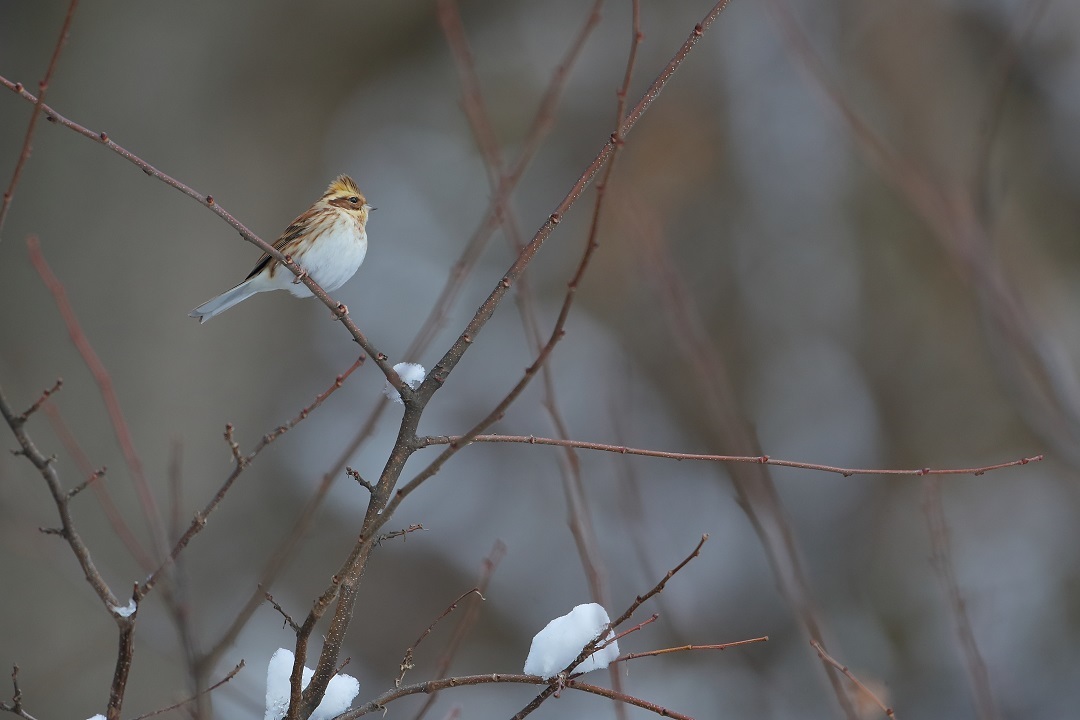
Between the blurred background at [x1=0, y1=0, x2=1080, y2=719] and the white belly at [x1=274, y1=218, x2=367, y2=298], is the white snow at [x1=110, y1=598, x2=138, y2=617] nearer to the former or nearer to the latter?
the white belly at [x1=274, y1=218, x2=367, y2=298]

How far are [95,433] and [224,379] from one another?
25.3 inches

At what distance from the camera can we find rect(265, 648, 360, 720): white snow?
3.79 ft

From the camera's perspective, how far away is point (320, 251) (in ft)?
7.69

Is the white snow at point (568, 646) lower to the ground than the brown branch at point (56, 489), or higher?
lower

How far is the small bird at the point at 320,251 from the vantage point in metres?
2.24

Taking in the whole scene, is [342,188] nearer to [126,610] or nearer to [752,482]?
[752,482]

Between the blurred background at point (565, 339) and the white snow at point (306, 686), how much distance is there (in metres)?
1.63

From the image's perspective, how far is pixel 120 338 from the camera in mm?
3537

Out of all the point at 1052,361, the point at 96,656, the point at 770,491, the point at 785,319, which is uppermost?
the point at 785,319

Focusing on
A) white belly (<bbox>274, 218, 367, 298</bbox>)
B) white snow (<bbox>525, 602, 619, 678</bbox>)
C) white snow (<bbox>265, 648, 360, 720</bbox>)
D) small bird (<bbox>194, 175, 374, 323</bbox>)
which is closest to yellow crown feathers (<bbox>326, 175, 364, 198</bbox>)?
small bird (<bbox>194, 175, 374, 323</bbox>)

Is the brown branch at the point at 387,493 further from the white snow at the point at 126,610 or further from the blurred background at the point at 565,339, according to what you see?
the blurred background at the point at 565,339

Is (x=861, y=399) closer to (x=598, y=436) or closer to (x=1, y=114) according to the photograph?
(x=598, y=436)

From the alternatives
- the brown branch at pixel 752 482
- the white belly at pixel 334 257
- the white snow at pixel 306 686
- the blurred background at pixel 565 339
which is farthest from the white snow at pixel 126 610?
the blurred background at pixel 565 339

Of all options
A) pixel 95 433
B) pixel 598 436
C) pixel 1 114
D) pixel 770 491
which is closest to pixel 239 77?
pixel 1 114
